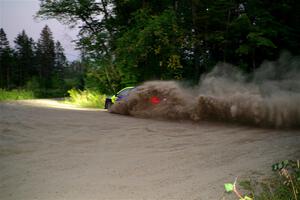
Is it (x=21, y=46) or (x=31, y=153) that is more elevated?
(x=21, y=46)

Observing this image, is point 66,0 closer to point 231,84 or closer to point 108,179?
point 231,84

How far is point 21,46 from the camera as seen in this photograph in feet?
228

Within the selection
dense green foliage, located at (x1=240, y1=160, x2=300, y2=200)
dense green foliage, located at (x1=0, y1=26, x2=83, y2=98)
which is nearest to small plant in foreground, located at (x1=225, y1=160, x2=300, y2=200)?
dense green foliage, located at (x1=240, y1=160, x2=300, y2=200)

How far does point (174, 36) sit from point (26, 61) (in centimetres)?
5754

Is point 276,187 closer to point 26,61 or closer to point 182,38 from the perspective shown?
point 182,38

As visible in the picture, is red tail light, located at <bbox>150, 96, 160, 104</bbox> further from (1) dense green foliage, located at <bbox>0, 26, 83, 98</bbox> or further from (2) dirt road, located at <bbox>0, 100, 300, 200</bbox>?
(1) dense green foliage, located at <bbox>0, 26, 83, 98</bbox>

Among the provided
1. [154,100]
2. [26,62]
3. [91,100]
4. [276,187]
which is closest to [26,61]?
[26,62]

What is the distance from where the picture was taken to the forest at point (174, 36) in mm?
16266

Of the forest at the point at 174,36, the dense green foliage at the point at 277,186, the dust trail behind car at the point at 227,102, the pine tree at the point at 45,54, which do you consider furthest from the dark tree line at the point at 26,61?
the dense green foliage at the point at 277,186

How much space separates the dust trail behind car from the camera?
729 centimetres

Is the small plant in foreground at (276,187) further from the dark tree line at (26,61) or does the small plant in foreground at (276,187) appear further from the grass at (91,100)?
the dark tree line at (26,61)

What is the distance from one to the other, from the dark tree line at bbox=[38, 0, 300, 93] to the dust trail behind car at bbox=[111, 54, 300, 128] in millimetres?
5893

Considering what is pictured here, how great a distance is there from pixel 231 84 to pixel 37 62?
69544 millimetres

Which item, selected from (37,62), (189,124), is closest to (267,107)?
(189,124)
